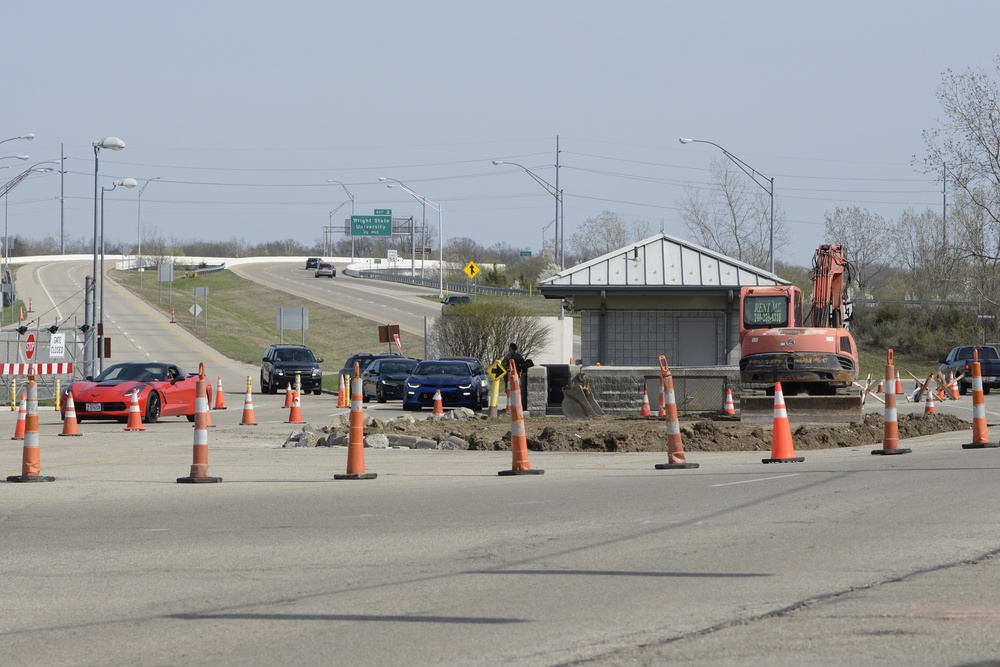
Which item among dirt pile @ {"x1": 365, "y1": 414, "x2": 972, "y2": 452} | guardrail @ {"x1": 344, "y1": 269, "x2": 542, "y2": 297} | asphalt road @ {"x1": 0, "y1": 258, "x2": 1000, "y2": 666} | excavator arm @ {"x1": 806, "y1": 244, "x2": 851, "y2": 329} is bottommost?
asphalt road @ {"x1": 0, "y1": 258, "x2": 1000, "y2": 666}

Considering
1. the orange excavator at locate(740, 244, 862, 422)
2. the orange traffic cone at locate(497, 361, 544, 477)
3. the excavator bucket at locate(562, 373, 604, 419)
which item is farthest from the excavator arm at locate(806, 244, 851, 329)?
the orange traffic cone at locate(497, 361, 544, 477)

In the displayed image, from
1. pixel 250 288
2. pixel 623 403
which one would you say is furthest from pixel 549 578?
pixel 250 288

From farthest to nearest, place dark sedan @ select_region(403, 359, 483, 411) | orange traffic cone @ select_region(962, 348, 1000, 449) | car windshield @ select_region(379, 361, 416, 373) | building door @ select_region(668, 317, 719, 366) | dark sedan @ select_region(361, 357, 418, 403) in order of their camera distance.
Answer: car windshield @ select_region(379, 361, 416, 373)
dark sedan @ select_region(361, 357, 418, 403)
building door @ select_region(668, 317, 719, 366)
dark sedan @ select_region(403, 359, 483, 411)
orange traffic cone @ select_region(962, 348, 1000, 449)

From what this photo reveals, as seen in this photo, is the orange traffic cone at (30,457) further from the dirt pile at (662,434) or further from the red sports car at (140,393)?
the red sports car at (140,393)

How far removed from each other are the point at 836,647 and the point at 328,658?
2.41 metres

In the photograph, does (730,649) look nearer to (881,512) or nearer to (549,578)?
(549,578)

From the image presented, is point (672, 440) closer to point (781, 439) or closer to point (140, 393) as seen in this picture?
point (781, 439)

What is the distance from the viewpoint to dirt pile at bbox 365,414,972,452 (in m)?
20.0

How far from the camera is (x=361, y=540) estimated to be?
9.88 m

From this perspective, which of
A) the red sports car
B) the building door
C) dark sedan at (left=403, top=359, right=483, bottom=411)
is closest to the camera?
the red sports car

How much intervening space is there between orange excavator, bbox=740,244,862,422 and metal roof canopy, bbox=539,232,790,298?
25.9 feet

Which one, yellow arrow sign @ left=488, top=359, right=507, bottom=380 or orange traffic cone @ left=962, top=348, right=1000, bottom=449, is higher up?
yellow arrow sign @ left=488, top=359, right=507, bottom=380

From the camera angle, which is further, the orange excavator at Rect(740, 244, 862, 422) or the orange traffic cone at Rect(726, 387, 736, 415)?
the orange traffic cone at Rect(726, 387, 736, 415)

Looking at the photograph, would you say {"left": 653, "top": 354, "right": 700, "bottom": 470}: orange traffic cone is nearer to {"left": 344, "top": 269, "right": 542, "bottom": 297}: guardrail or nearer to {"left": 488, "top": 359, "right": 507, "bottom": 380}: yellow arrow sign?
{"left": 488, "top": 359, "right": 507, "bottom": 380}: yellow arrow sign
